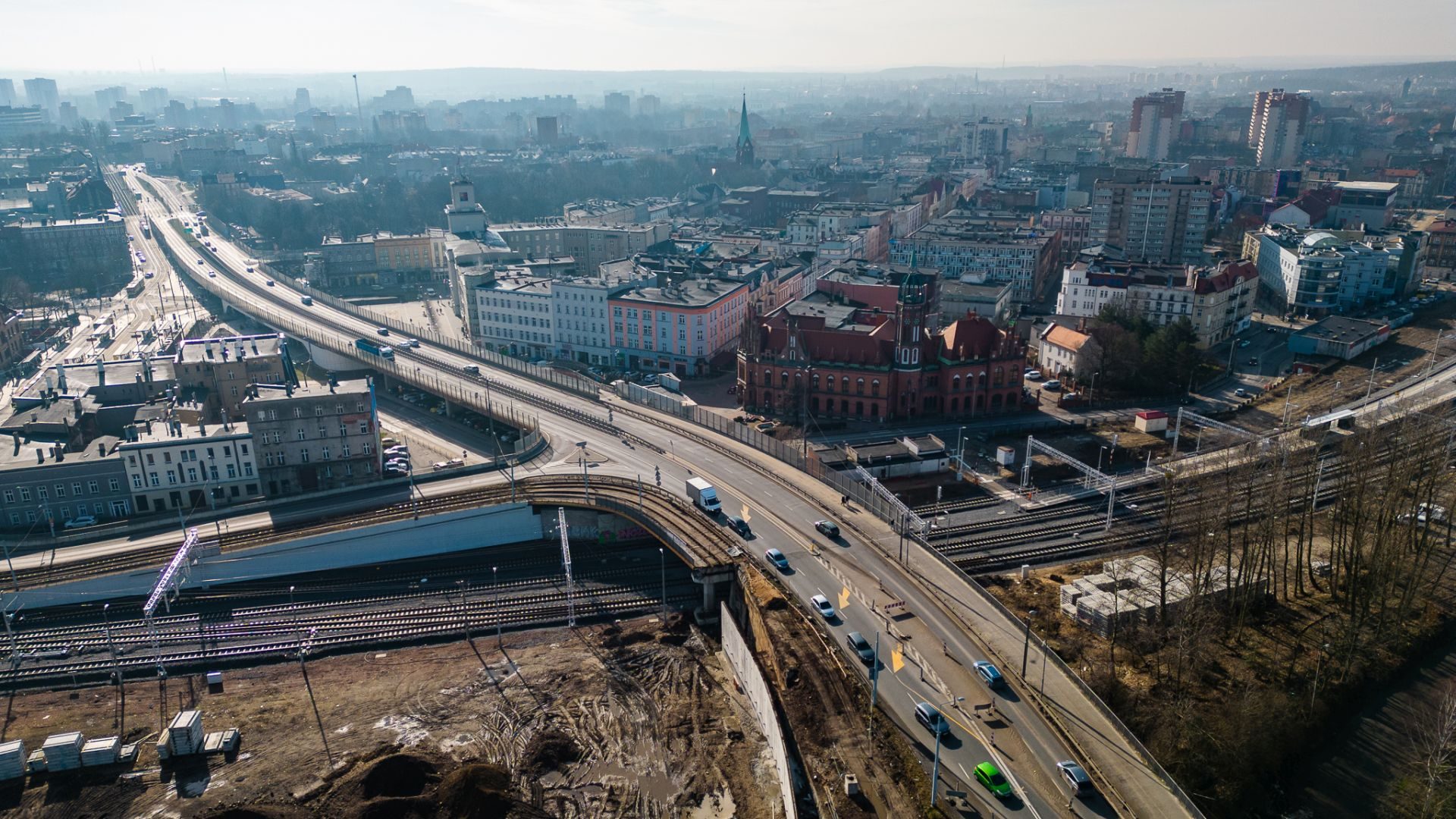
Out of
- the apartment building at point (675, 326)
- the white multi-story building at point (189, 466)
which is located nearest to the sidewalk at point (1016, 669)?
the apartment building at point (675, 326)

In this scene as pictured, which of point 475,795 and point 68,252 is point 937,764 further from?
point 68,252

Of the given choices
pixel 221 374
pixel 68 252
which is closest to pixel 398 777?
pixel 221 374

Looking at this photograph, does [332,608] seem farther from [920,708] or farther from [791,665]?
[920,708]

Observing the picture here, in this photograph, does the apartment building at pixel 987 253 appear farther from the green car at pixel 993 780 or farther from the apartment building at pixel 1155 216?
the green car at pixel 993 780

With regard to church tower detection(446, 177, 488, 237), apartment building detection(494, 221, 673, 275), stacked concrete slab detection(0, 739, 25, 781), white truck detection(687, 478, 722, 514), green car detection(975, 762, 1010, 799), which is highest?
church tower detection(446, 177, 488, 237)

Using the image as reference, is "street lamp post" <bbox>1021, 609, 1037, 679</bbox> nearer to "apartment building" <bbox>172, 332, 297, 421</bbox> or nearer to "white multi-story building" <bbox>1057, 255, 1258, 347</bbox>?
"white multi-story building" <bbox>1057, 255, 1258, 347</bbox>

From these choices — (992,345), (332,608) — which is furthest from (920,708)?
(992,345)

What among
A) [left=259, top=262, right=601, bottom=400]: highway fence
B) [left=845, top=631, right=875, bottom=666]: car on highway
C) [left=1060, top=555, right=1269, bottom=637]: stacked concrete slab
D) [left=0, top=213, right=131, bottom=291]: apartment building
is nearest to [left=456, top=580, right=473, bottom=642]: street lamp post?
[left=845, top=631, right=875, bottom=666]: car on highway
